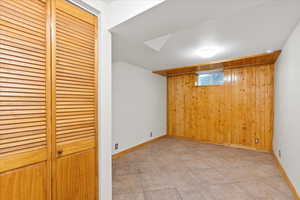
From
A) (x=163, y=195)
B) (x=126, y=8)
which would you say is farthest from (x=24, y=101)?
(x=163, y=195)

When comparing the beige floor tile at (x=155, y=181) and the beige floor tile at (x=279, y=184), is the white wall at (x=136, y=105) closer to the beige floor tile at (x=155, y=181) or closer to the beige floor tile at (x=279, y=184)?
the beige floor tile at (x=155, y=181)

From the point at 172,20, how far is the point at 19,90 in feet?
4.45

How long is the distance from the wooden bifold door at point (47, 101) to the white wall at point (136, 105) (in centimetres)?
169

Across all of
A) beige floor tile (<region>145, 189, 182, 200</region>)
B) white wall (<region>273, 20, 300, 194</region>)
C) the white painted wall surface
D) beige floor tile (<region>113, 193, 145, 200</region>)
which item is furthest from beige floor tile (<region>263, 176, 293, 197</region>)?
the white painted wall surface

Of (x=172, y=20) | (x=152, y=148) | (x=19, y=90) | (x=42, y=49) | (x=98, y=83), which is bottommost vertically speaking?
(x=152, y=148)

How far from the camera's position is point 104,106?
4.73ft

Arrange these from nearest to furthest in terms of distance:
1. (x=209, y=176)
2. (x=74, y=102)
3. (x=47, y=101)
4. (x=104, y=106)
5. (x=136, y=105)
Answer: (x=47, y=101) < (x=74, y=102) < (x=104, y=106) < (x=209, y=176) < (x=136, y=105)

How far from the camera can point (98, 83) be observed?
141 cm

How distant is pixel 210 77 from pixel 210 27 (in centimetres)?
265

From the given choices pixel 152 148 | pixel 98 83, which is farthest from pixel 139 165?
pixel 98 83

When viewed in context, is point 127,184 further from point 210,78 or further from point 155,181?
point 210,78

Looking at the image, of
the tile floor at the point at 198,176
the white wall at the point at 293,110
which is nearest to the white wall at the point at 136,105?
the tile floor at the point at 198,176

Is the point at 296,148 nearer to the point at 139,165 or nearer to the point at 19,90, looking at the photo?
the point at 139,165

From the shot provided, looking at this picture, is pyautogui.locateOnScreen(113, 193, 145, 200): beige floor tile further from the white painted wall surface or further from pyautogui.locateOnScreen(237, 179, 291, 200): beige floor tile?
pyautogui.locateOnScreen(237, 179, 291, 200): beige floor tile
